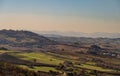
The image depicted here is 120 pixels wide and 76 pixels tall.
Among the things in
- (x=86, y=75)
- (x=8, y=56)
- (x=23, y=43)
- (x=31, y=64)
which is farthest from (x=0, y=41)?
(x=86, y=75)

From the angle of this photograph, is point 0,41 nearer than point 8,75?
No

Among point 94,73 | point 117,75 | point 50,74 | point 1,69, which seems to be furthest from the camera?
point 117,75

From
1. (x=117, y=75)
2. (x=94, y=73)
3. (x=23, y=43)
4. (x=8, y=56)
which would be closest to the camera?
(x=94, y=73)

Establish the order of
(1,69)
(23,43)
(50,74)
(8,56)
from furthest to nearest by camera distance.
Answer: (23,43) < (8,56) < (50,74) < (1,69)

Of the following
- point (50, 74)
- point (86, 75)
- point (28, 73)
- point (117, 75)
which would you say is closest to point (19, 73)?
point (28, 73)

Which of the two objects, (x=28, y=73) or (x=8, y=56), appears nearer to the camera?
(x=28, y=73)

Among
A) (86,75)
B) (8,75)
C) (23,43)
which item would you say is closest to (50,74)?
(86,75)

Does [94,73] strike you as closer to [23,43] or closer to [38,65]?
[38,65]

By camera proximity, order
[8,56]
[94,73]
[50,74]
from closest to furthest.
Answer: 1. [50,74]
2. [94,73]
3. [8,56]

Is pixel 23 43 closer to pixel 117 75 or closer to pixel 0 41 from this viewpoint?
pixel 0 41
